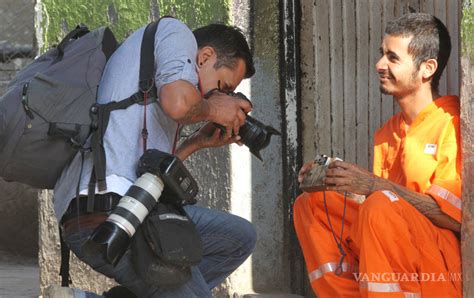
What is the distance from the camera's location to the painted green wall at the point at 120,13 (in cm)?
626

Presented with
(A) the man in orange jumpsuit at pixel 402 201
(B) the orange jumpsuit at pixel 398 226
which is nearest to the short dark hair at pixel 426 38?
(A) the man in orange jumpsuit at pixel 402 201

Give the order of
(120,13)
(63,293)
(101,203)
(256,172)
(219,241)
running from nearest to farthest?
(101,203) → (63,293) → (219,241) → (256,172) → (120,13)

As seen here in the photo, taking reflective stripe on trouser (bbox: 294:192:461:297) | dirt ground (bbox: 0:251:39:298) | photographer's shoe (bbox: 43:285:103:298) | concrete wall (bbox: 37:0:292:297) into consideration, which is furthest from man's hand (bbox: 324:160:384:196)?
dirt ground (bbox: 0:251:39:298)

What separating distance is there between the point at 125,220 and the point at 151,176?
0.20 metres

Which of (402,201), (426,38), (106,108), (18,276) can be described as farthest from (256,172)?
(18,276)

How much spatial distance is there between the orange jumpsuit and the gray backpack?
1.09 m

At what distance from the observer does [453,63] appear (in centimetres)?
542

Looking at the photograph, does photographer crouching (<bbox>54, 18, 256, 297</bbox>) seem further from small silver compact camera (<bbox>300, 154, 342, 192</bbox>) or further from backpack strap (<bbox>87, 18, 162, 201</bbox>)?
small silver compact camera (<bbox>300, 154, 342, 192</bbox>)

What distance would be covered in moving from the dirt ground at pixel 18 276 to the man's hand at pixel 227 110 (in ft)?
10.8

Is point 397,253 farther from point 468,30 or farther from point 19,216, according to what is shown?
point 19,216

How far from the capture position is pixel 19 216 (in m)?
9.23

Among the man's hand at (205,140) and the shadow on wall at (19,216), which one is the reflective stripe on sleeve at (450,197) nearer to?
the man's hand at (205,140)

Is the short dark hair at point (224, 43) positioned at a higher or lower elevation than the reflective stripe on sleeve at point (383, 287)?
higher

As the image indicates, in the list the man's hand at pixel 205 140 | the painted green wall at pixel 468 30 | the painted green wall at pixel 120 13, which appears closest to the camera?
the painted green wall at pixel 468 30
